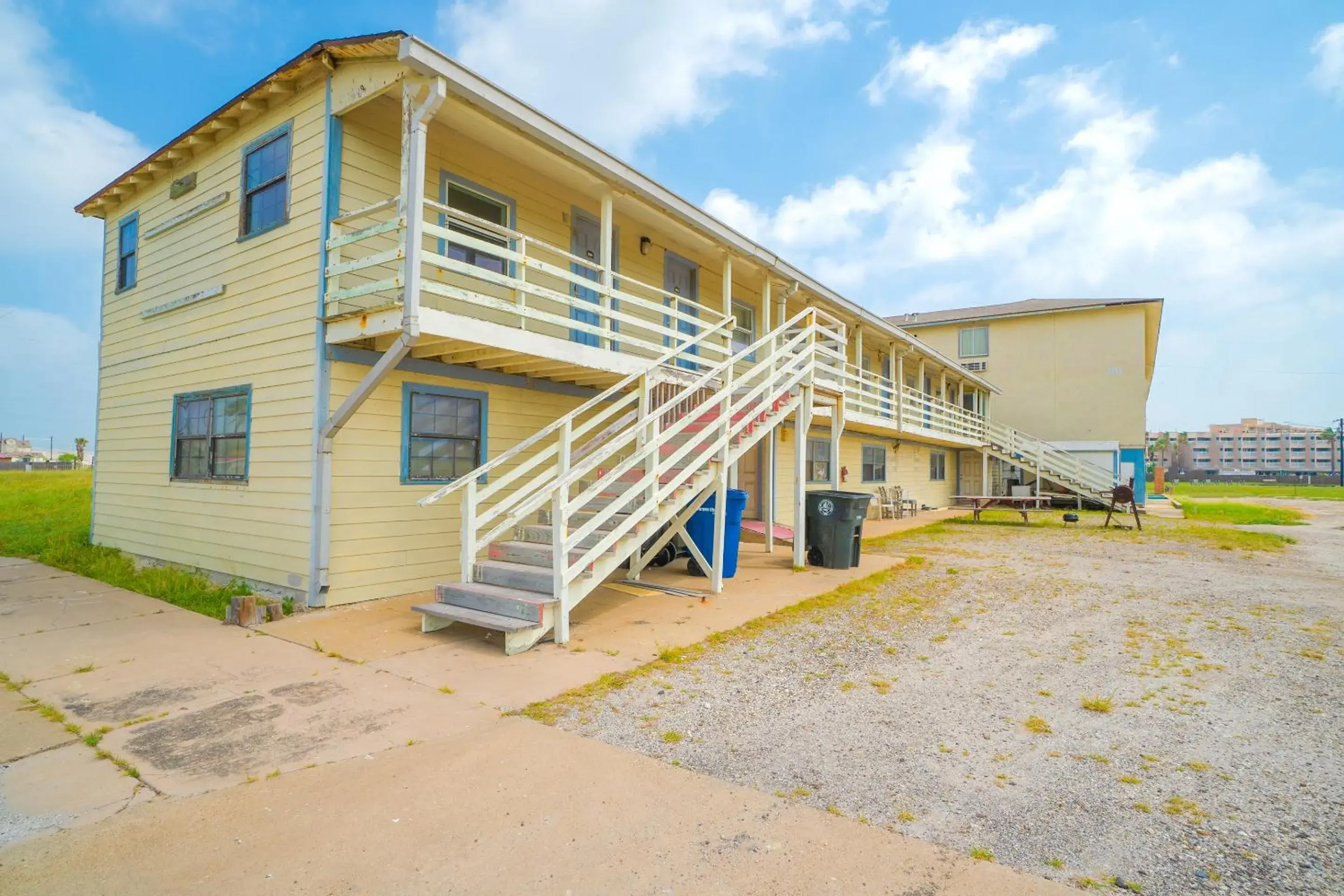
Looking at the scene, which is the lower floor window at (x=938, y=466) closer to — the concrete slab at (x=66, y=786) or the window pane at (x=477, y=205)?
the window pane at (x=477, y=205)

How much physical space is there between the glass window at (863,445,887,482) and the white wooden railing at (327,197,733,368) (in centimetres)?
1077

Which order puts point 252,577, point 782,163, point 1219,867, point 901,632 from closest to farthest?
1. point 1219,867
2. point 901,632
3. point 252,577
4. point 782,163

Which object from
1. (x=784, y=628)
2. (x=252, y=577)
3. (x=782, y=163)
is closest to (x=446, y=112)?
(x=252, y=577)

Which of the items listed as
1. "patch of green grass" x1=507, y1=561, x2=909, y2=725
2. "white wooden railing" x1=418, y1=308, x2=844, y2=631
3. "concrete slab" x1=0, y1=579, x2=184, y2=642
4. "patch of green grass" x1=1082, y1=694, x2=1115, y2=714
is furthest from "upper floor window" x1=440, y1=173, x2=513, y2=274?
"patch of green grass" x1=1082, y1=694, x2=1115, y2=714

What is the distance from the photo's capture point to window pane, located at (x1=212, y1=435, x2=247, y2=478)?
8.30m

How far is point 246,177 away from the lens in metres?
8.59

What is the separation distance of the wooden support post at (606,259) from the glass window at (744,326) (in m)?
5.63

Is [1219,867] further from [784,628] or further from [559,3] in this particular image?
[559,3]

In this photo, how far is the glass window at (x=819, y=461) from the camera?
56.4 feet

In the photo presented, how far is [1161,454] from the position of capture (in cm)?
9625

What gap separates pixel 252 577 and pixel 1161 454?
11682 centimetres

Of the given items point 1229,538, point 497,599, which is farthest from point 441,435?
point 1229,538

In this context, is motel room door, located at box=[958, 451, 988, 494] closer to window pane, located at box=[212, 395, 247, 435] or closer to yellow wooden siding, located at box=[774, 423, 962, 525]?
yellow wooden siding, located at box=[774, 423, 962, 525]

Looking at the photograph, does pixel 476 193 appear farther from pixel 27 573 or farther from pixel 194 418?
pixel 27 573
